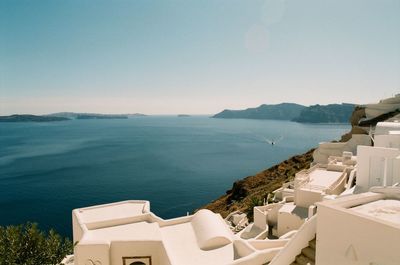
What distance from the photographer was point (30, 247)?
43.4 feet

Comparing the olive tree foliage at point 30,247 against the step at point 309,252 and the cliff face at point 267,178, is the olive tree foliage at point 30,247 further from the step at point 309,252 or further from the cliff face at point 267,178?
the cliff face at point 267,178

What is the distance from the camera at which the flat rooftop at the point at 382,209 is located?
23.7 ft

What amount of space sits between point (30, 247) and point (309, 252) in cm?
1211

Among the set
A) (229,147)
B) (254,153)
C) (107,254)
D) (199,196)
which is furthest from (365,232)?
(229,147)

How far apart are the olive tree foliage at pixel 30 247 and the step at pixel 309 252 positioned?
10.9 meters

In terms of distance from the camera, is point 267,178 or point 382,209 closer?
point 382,209

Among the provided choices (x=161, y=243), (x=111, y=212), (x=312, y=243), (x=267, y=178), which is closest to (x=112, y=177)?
(x=267, y=178)

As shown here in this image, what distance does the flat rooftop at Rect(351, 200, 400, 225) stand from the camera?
285 inches

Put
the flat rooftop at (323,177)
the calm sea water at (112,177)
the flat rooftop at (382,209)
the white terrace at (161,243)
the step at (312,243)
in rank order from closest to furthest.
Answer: the flat rooftop at (382,209) → the step at (312,243) → the white terrace at (161,243) → the flat rooftop at (323,177) → the calm sea water at (112,177)

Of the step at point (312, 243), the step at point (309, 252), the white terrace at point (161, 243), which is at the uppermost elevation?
the step at point (312, 243)

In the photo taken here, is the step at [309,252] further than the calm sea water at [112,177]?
No

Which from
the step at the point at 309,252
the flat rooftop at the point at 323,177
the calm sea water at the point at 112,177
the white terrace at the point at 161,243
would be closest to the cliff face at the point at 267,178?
the calm sea water at the point at 112,177

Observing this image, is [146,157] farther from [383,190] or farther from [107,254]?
[383,190]

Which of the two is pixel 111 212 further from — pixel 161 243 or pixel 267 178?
pixel 267 178
